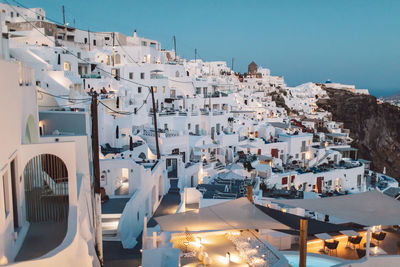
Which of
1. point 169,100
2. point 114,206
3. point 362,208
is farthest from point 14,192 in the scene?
point 169,100

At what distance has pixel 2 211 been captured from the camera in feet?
20.9

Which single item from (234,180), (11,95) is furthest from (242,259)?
(234,180)

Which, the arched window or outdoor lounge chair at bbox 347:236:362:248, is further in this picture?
the arched window

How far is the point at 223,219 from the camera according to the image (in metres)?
10.3

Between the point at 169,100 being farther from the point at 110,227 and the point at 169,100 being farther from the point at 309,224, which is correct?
the point at 309,224

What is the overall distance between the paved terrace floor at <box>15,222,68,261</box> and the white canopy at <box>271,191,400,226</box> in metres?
5.76

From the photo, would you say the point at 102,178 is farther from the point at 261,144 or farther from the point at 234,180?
the point at 261,144

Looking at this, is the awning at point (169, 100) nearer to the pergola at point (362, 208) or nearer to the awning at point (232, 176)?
the awning at point (232, 176)

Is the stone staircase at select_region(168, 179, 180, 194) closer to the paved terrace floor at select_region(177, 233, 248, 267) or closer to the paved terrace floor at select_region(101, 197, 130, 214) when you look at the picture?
the paved terrace floor at select_region(101, 197, 130, 214)

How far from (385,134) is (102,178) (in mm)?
71962

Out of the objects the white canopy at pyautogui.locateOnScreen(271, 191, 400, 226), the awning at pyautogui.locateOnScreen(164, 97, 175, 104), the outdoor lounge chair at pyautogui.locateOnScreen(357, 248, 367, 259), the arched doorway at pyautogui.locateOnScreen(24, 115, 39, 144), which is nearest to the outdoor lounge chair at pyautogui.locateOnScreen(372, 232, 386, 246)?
the outdoor lounge chair at pyautogui.locateOnScreen(357, 248, 367, 259)

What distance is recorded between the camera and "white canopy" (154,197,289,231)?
392 inches

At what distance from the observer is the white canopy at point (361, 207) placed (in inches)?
386

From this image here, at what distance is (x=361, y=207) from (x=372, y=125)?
71.7m
